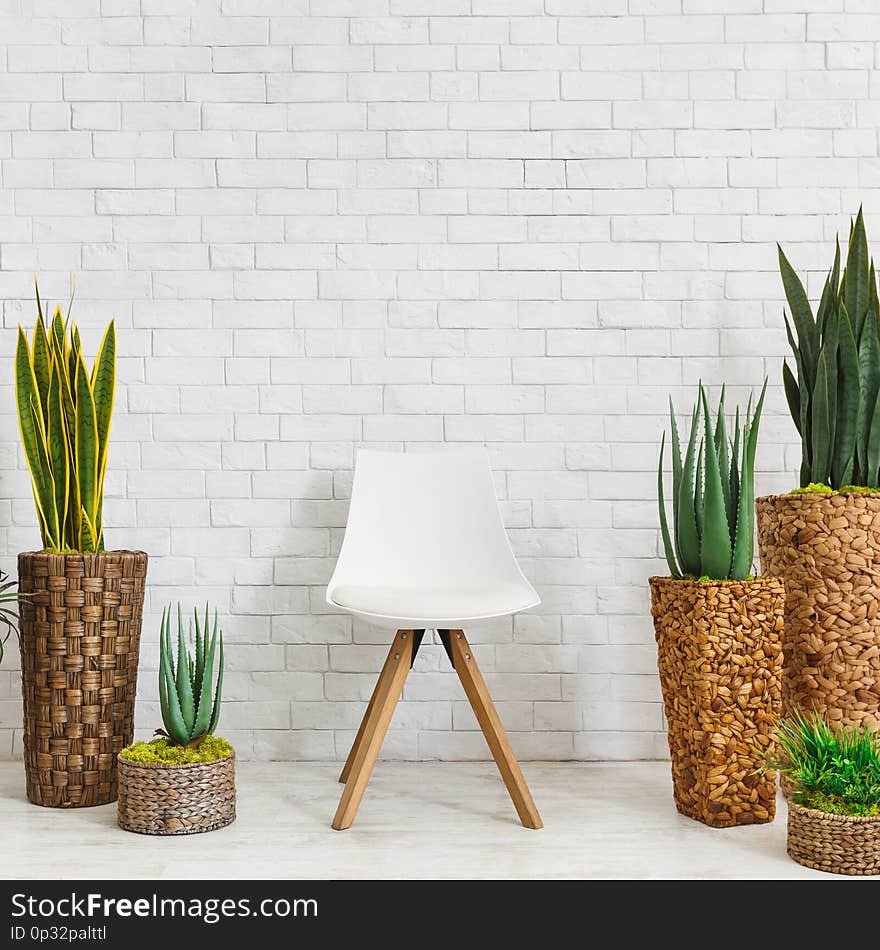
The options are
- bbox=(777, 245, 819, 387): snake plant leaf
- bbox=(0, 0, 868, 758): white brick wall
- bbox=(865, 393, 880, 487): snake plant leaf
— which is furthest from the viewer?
bbox=(0, 0, 868, 758): white brick wall

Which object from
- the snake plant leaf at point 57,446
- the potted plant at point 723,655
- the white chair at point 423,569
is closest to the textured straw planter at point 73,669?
the snake plant leaf at point 57,446

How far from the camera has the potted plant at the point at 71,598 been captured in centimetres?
214

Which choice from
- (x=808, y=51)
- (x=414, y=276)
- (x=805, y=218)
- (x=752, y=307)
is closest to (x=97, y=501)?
(x=414, y=276)

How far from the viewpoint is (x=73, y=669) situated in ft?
7.04

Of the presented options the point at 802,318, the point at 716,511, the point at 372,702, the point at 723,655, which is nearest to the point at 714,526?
the point at 716,511

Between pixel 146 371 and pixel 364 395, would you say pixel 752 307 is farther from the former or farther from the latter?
pixel 146 371

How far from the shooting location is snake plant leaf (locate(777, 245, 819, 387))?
2.29 meters

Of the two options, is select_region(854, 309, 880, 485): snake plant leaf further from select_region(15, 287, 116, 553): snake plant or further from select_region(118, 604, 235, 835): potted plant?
select_region(15, 287, 116, 553): snake plant

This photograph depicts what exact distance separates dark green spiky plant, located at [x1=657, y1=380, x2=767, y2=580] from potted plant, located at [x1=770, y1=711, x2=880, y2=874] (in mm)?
388

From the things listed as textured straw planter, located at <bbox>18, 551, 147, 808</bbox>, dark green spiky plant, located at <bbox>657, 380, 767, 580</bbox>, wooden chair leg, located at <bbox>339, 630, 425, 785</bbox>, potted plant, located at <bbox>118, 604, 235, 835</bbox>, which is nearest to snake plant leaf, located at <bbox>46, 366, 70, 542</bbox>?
textured straw planter, located at <bbox>18, 551, 147, 808</bbox>

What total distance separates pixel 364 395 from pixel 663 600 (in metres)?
1.01

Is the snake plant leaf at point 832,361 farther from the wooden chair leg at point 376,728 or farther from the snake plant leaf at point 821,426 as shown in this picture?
the wooden chair leg at point 376,728

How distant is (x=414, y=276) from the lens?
2641mm
